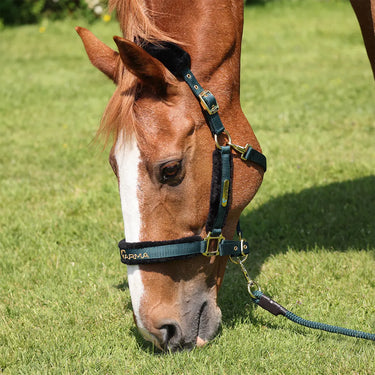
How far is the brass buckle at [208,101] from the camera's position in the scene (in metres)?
2.31

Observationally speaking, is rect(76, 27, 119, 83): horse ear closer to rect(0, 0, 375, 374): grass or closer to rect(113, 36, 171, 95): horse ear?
rect(113, 36, 171, 95): horse ear

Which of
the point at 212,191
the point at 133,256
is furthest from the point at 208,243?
the point at 133,256

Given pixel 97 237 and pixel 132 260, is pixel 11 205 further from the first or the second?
pixel 132 260

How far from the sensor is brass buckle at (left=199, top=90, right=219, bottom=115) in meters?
2.31

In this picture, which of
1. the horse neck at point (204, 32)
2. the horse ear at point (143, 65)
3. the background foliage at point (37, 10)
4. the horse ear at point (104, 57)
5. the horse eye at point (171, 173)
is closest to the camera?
the horse ear at point (143, 65)

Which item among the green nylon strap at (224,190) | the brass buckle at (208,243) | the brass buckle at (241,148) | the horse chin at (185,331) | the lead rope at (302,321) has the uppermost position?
the brass buckle at (241,148)

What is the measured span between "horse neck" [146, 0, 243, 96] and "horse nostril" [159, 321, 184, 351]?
111 centimetres

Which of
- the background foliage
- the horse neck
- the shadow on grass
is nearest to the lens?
the horse neck

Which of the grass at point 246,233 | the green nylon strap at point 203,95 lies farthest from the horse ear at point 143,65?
the grass at point 246,233

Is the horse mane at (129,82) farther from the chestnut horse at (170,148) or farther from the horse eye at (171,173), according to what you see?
the horse eye at (171,173)

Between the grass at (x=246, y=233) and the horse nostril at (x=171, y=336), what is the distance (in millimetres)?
93

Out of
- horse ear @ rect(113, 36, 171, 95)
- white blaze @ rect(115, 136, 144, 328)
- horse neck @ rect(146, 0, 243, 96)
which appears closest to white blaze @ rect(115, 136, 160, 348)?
white blaze @ rect(115, 136, 144, 328)

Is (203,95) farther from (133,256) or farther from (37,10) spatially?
(37,10)

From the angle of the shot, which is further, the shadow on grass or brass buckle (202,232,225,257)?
the shadow on grass
